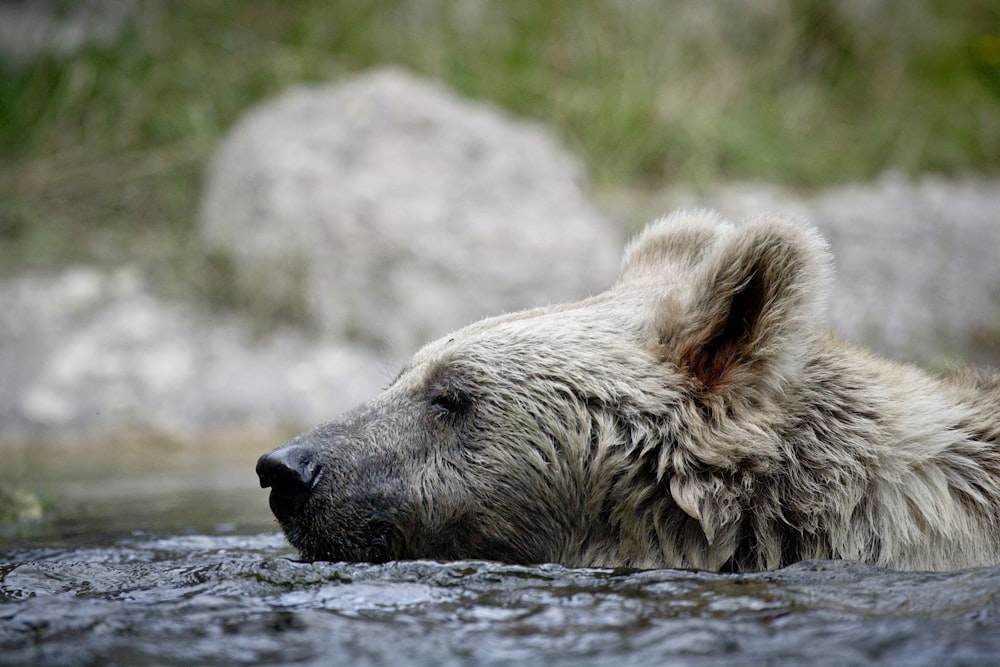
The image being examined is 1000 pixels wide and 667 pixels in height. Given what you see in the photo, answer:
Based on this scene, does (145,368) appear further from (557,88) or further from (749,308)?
(749,308)

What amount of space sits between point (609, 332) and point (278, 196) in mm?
5511

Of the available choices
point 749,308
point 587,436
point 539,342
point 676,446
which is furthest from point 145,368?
point 749,308

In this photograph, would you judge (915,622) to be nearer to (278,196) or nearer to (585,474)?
(585,474)

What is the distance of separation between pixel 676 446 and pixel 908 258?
6.34 meters

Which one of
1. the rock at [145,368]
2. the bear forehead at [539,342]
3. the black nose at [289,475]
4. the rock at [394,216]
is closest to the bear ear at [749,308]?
the bear forehead at [539,342]

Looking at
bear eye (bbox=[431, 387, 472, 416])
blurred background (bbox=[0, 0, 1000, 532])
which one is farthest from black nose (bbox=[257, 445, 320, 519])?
blurred background (bbox=[0, 0, 1000, 532])

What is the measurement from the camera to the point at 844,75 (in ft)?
39.8

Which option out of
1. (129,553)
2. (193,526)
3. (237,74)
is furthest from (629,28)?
(129,553)

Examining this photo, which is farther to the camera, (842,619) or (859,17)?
(859,17)

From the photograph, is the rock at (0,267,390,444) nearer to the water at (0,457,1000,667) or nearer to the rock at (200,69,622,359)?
the rock at (200,69,622,359)

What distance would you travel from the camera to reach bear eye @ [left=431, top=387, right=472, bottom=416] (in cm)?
374

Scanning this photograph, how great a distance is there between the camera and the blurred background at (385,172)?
804cm

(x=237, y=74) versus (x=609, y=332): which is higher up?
(x=237, y=74)

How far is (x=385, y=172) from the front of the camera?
906cm
